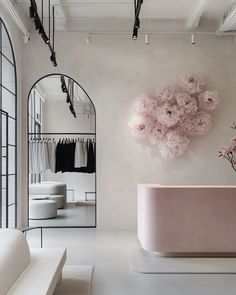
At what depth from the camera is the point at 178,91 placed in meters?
8.22

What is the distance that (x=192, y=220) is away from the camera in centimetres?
573

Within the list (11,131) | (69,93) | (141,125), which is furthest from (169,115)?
(11,131)

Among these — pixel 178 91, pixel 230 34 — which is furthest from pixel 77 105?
pixel 230 34

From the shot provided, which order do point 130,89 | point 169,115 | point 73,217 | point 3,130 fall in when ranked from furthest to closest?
point 73,217
point 130,89
point 169,115
point 3,130

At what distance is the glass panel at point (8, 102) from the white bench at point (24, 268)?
3633 millimetres

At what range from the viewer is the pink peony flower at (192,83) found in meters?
7.98

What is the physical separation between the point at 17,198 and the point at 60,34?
3441 millimetres

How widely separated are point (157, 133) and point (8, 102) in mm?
2896

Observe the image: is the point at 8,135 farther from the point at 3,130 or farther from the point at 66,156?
the point at 66,156

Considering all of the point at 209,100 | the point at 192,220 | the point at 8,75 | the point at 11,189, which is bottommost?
the point at 192,220

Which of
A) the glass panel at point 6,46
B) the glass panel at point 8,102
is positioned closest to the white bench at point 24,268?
the glass panel at point 8,102

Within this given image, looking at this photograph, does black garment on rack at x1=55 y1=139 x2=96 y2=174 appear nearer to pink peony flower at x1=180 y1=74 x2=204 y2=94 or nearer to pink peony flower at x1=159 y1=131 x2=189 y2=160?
pink peony flower at x1=159 y1=131 x2=189 y2=160

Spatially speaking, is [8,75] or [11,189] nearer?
[8,75]

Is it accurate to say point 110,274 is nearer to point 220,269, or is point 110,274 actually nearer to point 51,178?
point 220,269
